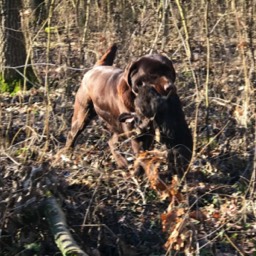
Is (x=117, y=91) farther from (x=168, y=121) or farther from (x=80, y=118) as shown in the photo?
(x=80, y=118)

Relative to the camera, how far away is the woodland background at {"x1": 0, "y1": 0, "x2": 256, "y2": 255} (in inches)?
228

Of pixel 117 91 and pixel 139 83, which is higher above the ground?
pixel 139 83

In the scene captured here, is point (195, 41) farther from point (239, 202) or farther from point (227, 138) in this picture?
point (239, 202)

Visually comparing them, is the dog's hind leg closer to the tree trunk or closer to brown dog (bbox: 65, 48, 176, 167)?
brown dog (bbox: 65, 48, 176, 167)

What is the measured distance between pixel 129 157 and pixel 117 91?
73cm

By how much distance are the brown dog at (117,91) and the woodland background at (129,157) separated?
289mm

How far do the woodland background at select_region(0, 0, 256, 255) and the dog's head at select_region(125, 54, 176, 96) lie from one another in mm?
418

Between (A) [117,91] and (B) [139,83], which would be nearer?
(B) [139,83]

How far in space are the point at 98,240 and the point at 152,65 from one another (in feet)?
6.73

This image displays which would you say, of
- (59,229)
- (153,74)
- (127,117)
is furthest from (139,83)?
(59,229)

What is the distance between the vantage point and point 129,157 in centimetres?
771

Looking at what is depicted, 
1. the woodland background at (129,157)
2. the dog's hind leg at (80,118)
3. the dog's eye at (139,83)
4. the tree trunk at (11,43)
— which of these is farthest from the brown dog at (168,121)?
the tree trunk at (11,43)

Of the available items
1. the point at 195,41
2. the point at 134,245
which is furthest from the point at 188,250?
the point at 195,41

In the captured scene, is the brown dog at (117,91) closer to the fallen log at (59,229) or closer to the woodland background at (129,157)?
the woodland background at (129,157)
